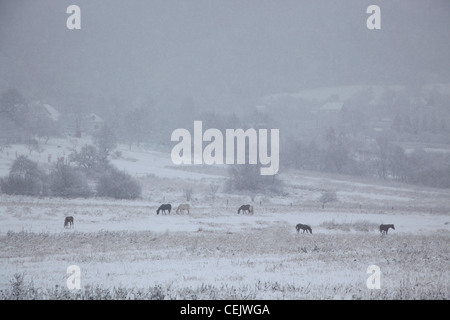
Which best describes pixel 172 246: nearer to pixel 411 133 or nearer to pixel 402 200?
pixel 402 200

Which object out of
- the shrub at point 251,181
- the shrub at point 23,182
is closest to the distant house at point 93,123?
the shrub at point 23,182

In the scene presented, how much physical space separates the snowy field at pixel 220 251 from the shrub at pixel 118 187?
110 inches

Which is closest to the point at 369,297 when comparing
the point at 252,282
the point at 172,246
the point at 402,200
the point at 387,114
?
the point at 252,282

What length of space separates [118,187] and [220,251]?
90.8 feet

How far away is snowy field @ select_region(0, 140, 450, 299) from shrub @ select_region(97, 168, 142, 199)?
9.16ft

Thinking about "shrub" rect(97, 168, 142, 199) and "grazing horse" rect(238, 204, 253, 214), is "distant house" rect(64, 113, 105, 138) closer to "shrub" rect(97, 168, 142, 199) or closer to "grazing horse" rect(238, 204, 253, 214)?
"shrub" rect(97, 168, 142, 199)

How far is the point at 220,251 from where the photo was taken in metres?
19.5

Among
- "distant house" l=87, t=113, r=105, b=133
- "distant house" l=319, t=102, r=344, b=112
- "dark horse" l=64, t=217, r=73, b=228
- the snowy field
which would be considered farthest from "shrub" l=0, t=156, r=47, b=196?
"distant house" l=319, t=102, r=344, b=112

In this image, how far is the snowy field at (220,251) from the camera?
12.6 m

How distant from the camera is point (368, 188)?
60.2m

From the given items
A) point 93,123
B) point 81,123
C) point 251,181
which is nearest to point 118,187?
point 251,181

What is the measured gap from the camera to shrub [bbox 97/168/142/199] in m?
44.3

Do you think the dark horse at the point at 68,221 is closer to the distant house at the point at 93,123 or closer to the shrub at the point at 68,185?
the shrub at the point at 68,185

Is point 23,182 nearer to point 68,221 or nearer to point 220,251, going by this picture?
point 68,221
